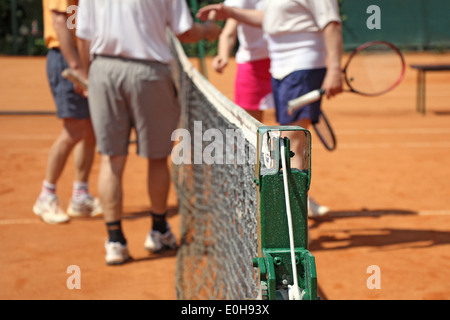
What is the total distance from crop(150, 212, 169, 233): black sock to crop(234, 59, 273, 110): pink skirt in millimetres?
922

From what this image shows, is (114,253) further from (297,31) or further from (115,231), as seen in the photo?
(297,31)

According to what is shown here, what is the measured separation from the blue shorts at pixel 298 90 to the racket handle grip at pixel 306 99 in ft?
0.26

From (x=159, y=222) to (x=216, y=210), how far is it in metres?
0.40

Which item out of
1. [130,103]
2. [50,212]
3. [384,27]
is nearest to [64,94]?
[50,212]

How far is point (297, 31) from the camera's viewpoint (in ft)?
12.1

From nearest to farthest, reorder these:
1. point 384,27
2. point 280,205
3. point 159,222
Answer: point 280,205, point 159,222, point 384,27

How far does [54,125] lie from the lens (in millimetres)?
8977

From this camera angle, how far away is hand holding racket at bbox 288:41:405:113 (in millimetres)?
4191

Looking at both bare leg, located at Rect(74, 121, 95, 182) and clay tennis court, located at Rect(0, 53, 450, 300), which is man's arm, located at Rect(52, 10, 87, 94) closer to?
bare leg, located at Rect(74, 121, 95, 182)

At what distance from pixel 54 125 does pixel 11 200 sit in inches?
156

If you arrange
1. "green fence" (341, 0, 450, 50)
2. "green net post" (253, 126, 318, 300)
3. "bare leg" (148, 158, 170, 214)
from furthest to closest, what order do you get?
1. "green fence" (341, 0, 450, 50)
2. "bare leg" (148, 158, 170, 214)
3. "green net post" (253, 126, 318, 300)

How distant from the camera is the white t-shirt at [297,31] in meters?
3.62

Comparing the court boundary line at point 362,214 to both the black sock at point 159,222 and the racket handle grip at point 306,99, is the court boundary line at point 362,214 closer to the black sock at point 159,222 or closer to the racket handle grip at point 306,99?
the black sock at point 159,222

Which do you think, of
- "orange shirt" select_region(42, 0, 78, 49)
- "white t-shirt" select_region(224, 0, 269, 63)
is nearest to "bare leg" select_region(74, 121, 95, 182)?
"orange shirt" select_region(42, 0, 78, 49)
